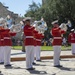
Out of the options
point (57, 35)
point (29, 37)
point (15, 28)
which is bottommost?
point (29, 37)

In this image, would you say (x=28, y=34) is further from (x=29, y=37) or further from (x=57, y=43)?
(x=57, y=43)

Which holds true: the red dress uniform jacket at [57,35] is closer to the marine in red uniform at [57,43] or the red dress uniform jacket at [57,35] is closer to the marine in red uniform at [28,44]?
the marine in red uniform at [57,43]

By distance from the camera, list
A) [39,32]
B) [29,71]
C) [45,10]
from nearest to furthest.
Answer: [29,71] < [39,32] < [45,10]

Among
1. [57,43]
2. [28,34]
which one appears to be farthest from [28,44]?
[57,43]

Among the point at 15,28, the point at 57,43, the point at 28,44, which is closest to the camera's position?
the point at 28,44

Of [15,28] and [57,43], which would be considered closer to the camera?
[57,43]

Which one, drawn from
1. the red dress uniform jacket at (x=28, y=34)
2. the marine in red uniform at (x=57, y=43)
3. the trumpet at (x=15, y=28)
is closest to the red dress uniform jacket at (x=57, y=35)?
the marine in red uniform at (x=57, y=43)

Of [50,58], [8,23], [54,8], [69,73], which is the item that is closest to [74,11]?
[54,8]

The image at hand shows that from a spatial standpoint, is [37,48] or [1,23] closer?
[1,23]

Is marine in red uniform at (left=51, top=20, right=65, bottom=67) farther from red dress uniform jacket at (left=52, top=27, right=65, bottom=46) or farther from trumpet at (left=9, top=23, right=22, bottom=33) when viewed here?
trumpet at (left=9, top=23, right=22, bottom=33)

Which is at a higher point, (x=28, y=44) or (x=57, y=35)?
(x=57, y=35)

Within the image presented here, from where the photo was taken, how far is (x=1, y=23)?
15.8 meters

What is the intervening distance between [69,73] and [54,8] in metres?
46.8

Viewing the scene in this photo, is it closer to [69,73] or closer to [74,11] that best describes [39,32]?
[69,73]
